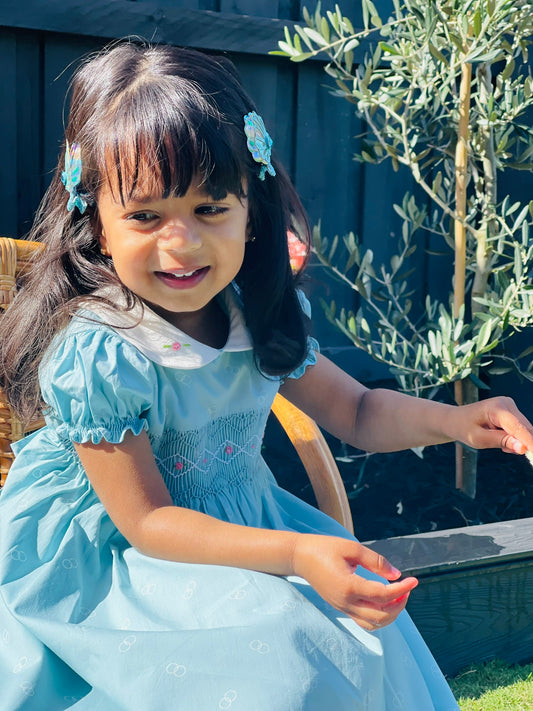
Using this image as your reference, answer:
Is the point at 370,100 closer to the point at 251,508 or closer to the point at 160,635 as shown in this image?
the point at 251,508

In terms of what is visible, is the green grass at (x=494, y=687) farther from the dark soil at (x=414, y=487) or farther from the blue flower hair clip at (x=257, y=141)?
the blue flower hair clip at (x=257, y=141)

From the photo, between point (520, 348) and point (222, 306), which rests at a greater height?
point (222, 306)

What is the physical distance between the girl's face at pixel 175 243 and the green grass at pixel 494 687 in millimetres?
1288

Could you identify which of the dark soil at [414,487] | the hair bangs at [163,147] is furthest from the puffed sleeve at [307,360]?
the dark soil at [414,487]

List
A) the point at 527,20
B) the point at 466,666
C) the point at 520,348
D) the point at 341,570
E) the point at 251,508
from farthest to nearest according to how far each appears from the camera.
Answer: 1. the point at 520,348
2. the point at 527,20
3. the point at 466,666
4. the point at 251,508
5. the point at 341,570

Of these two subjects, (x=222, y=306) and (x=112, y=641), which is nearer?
(x=112, y=641)

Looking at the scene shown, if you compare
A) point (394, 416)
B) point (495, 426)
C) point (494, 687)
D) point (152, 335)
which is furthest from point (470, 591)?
point (152, 335)

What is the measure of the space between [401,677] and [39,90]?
1.94m

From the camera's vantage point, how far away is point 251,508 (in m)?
1.51

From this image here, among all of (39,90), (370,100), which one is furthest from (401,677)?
(39,90)

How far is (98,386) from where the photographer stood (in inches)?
51.2

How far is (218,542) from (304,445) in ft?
2.12

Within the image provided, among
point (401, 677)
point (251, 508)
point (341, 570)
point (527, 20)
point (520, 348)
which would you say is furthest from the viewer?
point (520, 348)

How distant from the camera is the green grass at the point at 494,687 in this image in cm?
209
